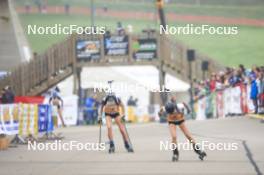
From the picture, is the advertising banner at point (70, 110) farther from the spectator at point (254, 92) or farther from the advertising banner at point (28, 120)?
the advertising banner at point (28, 120)

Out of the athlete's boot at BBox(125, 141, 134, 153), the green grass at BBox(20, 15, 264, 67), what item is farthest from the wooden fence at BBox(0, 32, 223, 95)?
the athlete's boot at BBox(125, 141, 134, 153)

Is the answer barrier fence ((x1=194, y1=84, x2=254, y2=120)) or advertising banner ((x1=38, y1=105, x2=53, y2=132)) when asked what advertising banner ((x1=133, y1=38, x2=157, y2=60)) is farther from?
advertising banner ((x1=38, y1=105, x2=53, y2=132))

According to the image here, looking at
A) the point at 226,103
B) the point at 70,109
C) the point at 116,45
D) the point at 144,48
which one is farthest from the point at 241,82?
the point at 116,45

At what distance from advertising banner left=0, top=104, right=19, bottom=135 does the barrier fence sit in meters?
8.47

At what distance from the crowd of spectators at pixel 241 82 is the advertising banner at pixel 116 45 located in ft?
14.0

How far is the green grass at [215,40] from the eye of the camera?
49.0 m

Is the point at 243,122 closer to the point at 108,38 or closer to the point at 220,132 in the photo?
the point at 220,132

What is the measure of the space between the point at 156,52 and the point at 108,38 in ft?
8.12

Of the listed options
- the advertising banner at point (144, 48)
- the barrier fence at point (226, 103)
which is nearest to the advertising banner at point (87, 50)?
the advertising banner at point (144, 48)

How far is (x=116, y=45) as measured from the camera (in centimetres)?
4094

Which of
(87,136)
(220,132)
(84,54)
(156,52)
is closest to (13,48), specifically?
(84,54)

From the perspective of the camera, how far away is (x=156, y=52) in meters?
41.2

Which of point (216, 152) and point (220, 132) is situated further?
point (220, 132)

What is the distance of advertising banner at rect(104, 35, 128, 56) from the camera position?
40.8m
